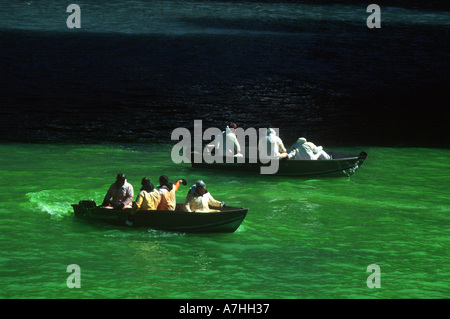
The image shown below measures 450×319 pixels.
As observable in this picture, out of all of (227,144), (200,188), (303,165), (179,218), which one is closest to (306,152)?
(303,165)

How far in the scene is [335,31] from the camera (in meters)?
64.8

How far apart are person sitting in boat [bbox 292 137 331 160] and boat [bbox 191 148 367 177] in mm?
442

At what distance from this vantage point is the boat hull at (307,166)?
2530 centimetres

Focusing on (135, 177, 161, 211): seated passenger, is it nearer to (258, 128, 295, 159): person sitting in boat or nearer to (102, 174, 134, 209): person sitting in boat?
(102, 174, 134, 209): person sitting in boat

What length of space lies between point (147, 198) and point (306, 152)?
9274mm

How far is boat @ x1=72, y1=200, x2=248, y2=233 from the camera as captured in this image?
17.7 m

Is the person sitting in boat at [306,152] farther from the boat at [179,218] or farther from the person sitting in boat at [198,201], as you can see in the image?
the person sitting in boat at [198,201]

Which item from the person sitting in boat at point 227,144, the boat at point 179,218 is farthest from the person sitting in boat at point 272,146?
the boat at point 179,218

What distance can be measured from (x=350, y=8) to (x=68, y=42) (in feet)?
119

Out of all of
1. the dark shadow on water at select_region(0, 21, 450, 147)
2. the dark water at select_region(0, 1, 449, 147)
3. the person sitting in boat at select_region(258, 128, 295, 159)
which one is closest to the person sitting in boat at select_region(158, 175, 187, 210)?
the person sitting in boat at select_region(258, 128, 295, 159)
